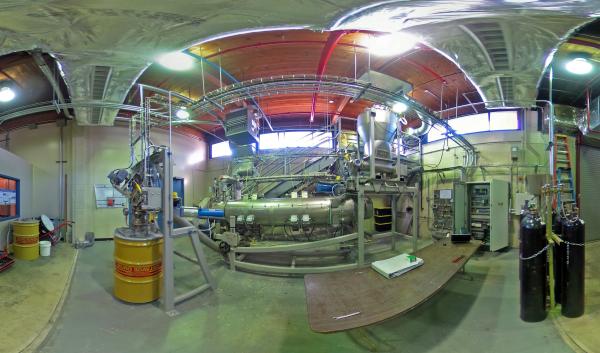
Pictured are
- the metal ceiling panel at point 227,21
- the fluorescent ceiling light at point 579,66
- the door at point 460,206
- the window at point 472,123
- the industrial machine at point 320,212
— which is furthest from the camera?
the window at point 472,123

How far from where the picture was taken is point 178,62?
4.27 meters

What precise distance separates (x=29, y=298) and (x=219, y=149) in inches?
272

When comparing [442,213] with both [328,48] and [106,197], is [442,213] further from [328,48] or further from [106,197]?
[106,197]

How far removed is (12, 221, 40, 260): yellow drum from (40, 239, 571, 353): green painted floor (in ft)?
7.99

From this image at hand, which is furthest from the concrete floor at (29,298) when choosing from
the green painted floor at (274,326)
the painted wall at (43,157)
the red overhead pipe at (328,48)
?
the red overhead pipe at (328,48)

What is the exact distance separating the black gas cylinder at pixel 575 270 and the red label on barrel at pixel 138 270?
468cm

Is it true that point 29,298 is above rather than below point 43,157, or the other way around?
below

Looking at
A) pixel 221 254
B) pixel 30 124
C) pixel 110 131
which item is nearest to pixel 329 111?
pixel 221 254

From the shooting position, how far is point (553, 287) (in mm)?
2814

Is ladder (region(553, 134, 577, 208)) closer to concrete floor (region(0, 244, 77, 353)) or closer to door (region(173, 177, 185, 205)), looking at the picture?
concrete floor (region(0, 244, 77, 353))

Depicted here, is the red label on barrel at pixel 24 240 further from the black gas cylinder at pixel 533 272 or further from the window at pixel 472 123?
the window at pixel 472 123

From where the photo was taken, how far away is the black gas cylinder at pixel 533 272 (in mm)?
2637

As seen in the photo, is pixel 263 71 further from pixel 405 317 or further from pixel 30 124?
pixel 30 124

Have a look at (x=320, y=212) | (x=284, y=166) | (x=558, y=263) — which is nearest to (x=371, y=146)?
(x=320, y=212)
